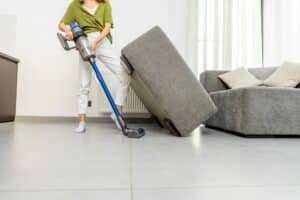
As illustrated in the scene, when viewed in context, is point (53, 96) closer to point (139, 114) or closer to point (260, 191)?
point (139, 114)

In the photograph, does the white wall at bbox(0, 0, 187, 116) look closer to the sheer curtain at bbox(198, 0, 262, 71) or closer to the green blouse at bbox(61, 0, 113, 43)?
the sheer curtain at bbox(198, 0, 262, 71)

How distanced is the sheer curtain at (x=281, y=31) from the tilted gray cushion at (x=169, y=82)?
189 cm

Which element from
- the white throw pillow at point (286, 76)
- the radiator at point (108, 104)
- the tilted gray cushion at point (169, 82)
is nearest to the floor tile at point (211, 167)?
the tilted gray cushion at point (169, 82)

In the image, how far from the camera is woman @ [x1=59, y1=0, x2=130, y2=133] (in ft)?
6.82

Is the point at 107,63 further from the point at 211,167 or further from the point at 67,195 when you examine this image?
the point at 67,195

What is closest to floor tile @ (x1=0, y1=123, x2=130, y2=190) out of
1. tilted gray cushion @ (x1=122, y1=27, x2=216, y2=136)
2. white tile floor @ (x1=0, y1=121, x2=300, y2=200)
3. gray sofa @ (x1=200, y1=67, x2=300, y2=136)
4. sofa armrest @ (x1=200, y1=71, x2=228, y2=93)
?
white tile floor @ (x1=0, y1=121, x2=300, y2=200)

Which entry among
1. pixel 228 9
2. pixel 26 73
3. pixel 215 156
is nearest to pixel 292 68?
pixel 228 9

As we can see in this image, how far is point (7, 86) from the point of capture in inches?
105

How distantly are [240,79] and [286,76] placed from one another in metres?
0.44

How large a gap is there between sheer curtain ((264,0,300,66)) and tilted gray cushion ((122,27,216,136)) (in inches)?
74.6

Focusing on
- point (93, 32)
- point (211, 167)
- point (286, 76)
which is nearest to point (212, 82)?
point (286, 76)

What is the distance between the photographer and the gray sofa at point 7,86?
8.39ft

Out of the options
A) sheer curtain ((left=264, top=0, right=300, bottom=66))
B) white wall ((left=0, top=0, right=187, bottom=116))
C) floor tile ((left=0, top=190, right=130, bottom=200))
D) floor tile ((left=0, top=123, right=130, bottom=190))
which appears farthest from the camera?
white wall ((left=0, top=0, right=187, bottom=116))

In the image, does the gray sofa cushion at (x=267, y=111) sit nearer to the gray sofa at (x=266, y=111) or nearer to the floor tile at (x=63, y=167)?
the gray sofa at (x=266, y=111)
